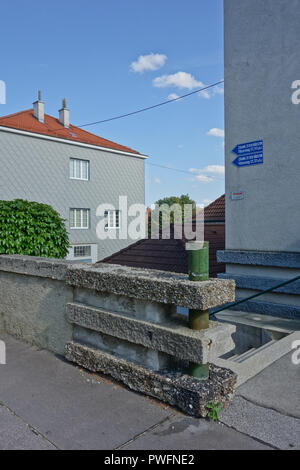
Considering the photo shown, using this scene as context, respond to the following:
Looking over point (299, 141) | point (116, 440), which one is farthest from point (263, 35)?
point (116, 440)

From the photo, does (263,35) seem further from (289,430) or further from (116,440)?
(116,440)

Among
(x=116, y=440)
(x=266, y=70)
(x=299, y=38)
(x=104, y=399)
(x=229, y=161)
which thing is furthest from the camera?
(x=229, y=161)

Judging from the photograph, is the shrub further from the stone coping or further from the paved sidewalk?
the paved sidewalk

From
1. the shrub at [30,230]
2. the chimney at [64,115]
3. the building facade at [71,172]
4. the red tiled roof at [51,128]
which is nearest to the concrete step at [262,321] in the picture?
the shrub at [30,230]

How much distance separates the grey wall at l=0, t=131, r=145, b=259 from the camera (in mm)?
19906

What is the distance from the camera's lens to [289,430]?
2400 mm

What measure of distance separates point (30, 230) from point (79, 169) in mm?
19228

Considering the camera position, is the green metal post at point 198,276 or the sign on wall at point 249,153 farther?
the sign on wall at point 249,153

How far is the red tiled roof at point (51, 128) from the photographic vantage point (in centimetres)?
2085

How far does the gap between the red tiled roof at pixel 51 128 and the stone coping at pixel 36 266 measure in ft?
56.9

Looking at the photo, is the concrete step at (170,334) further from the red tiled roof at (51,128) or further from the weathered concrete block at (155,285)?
the red tiled roof at (51,128)

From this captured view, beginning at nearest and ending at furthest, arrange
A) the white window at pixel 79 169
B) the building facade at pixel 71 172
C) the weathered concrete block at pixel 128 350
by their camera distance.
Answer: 1. the weathered concrete block at pixel 128 350
2. the building facade at pixel 71 172
3. the white window at pixel 79 169

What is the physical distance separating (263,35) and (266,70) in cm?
59

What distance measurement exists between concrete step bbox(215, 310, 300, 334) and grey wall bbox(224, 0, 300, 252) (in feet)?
A: 3.59
